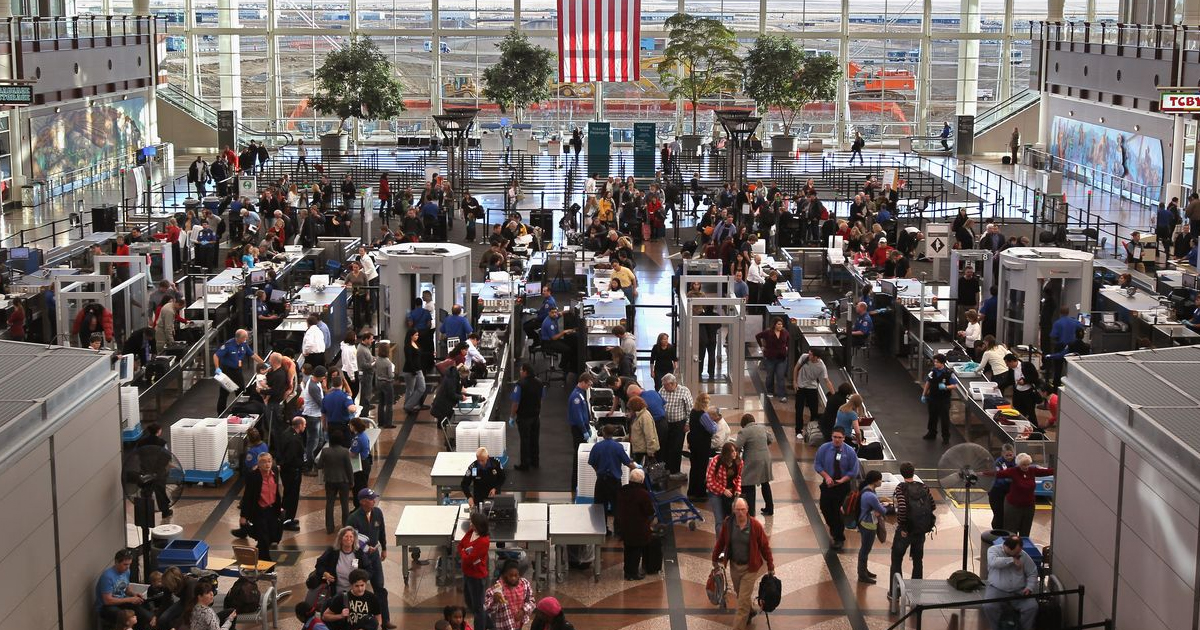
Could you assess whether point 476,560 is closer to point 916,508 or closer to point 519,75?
point 916,508

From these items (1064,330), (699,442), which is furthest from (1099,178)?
(699,442)

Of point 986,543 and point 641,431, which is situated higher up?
point 641,431

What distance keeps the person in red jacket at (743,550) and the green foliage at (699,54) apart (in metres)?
35.2

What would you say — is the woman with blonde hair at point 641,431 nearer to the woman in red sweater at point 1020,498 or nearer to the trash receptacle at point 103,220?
the woman in red sweater at point 1020,498

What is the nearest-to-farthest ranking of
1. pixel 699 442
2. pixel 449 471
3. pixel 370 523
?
pixel 370 523 < pixel 449 471 < pixel 699 442

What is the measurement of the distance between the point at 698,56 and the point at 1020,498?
3498 cm

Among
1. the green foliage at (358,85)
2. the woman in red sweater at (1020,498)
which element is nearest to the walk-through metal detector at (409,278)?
the woman in red sweater at (1020,498)

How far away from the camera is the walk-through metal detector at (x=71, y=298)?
2038 cm

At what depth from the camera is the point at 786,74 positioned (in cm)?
4722

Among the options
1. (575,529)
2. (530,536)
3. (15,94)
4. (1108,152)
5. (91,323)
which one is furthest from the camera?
(1108,152)

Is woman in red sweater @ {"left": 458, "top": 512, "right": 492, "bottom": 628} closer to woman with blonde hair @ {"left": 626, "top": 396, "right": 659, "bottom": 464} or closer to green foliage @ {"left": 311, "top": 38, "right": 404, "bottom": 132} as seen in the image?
woman with blonde hair @ {"left": 626, "top": 396, "right": 659, "bottom": 464}

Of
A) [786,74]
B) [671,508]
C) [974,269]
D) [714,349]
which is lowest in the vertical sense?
[671,508]

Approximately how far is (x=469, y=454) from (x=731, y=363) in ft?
17.1

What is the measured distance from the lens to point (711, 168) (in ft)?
144
